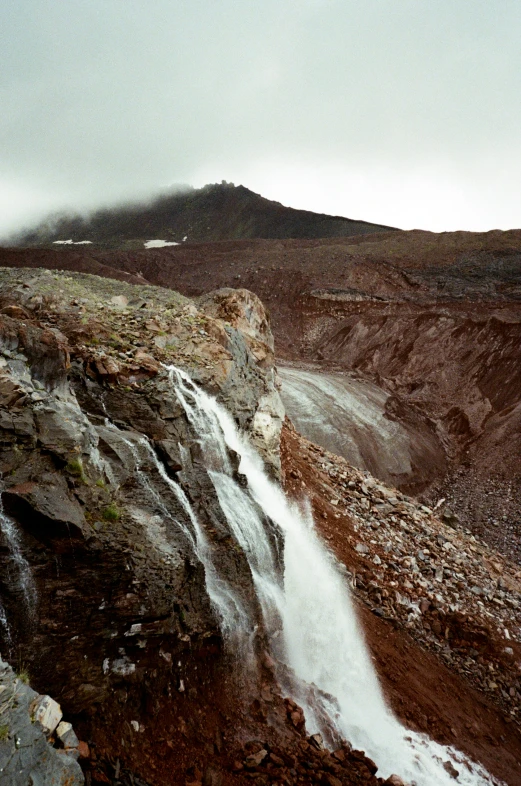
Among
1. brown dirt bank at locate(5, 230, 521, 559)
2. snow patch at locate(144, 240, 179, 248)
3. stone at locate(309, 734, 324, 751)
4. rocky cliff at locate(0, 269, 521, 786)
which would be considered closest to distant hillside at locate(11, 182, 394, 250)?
snow patch at locate(144, 240, 179, 248)

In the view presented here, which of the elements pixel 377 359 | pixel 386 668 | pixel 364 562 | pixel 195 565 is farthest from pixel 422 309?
pixel 195 565

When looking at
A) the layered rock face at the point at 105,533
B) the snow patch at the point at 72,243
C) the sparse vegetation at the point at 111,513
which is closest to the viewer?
the layered rock face at the point at 105,533

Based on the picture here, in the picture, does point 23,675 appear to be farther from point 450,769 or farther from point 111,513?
point 450,769

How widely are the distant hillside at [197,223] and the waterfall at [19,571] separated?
6250 cm

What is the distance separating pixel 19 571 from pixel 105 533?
1144 mm

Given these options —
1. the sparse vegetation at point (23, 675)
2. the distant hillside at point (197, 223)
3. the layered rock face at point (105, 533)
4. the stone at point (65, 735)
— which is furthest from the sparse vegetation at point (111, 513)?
the distant hillside at point (197, 223)

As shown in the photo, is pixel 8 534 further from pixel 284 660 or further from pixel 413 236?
pixel 413 236

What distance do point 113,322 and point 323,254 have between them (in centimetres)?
3812

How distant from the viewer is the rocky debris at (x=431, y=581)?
10.8 meters

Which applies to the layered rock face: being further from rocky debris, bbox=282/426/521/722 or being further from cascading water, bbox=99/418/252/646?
rocky debris, bbox=282/426/521/722

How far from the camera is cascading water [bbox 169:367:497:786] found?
814cm

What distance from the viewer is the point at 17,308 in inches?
374

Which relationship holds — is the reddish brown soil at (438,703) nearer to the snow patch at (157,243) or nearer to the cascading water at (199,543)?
the cascading water at (199,543)

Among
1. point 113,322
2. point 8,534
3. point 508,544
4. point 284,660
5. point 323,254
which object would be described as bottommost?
point 508,544
